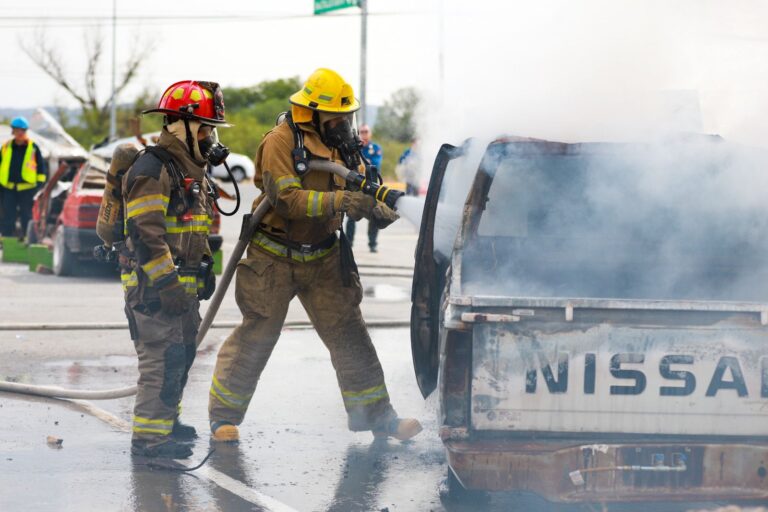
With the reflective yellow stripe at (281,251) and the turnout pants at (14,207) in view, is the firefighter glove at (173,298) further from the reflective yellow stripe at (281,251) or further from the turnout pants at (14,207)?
the turnout pants at (14,207)

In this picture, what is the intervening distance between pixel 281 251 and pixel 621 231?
1.74 metres

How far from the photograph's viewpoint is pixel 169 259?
5.95 metres

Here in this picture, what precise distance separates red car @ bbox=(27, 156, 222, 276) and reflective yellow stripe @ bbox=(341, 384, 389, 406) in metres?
6.98

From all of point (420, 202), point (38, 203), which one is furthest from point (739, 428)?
point (38, 203)

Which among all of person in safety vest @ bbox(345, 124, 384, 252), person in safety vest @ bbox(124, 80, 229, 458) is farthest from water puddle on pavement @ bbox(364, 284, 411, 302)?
person in safety vest @ bbox(124, 80, 229, 458)

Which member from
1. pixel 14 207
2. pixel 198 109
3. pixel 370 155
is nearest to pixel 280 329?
pixel 198 109

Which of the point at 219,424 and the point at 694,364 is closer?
the point at 694,364

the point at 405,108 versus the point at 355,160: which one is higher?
Result: the point at 405,108

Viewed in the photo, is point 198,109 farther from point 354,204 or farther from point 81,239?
point 81,239

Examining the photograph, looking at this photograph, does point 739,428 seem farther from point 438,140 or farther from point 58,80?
point 58,80

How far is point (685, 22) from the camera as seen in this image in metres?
7.25

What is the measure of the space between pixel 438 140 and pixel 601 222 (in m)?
2.05

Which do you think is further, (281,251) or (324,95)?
(281,251)

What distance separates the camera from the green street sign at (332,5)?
69.5 ft
